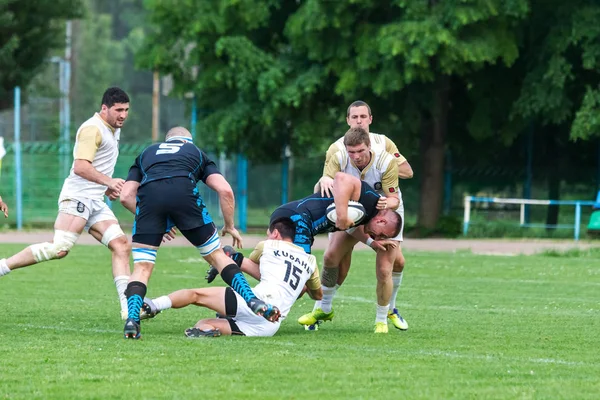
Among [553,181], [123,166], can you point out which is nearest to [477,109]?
[553,181]

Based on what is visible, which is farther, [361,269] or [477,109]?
[477,109]

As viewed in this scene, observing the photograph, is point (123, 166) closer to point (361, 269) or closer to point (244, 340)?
point (361, 269)

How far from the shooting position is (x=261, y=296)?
10289 millimetres

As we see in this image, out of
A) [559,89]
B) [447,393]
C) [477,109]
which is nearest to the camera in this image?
[447,393]

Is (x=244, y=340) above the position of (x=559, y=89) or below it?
below

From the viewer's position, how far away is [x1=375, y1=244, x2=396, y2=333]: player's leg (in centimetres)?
1093

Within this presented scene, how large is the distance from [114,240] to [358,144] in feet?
8.98

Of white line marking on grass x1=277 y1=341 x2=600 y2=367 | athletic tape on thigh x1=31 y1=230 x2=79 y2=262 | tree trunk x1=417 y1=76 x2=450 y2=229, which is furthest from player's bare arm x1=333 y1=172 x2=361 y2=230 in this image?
tree trunk x1=417 y1=76 x2=450 y2=229

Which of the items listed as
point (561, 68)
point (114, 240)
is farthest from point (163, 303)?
point (561, 68)

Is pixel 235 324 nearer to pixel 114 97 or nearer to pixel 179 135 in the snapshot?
pixel 179 135

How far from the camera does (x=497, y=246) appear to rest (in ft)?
86.4

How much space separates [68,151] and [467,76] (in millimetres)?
10567

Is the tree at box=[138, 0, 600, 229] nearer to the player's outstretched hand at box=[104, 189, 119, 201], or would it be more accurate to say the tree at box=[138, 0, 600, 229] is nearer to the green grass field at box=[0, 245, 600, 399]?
the green grass field at box=[0, 245, 600, 399]

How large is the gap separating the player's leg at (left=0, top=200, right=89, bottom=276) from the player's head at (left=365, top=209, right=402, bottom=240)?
9.33 feet
